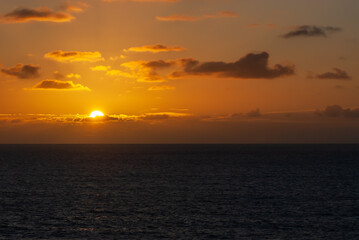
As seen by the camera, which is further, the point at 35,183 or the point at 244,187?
the point at 35,183

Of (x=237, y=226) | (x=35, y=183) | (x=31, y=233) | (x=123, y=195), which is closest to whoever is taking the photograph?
(x=31, y=233)

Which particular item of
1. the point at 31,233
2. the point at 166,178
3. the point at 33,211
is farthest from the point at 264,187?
the point at 31,233

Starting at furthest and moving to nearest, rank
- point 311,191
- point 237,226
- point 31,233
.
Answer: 1. point 311,191
2. point 237,226
3. point 31,233

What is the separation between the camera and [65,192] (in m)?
90.6

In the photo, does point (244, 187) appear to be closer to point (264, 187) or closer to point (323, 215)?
point (264, 187)

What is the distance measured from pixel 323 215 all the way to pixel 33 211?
41961 mm

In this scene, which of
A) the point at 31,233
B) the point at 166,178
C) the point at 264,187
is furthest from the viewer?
the point at 166,178

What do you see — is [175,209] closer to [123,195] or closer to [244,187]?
[123,195]

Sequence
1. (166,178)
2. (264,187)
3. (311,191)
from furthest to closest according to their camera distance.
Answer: (166,178), (264,187), (311,191)

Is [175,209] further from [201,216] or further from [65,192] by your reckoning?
[65,192]

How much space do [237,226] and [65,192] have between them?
43974 mm

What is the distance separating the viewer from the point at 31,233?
53.4 m

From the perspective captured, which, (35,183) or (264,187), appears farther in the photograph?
(35,183)

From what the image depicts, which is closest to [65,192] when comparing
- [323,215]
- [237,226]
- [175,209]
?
[175,209]
